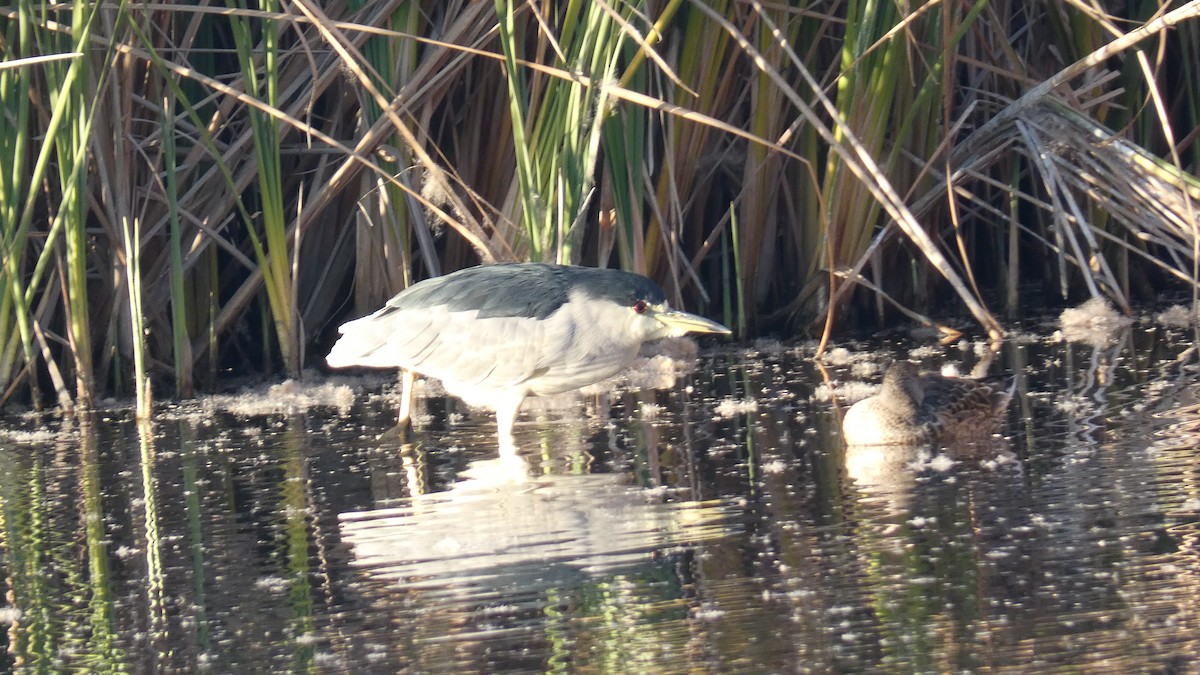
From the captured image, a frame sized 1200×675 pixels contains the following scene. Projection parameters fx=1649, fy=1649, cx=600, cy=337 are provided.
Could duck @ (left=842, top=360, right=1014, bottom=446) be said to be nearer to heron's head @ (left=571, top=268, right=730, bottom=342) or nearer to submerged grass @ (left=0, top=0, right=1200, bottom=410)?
heron's head @ (left=571, top=268, right=730, bottom=342)

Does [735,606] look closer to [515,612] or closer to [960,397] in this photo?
[515,612]

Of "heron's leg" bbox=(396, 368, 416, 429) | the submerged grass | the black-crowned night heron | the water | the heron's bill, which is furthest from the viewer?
the submerged grass

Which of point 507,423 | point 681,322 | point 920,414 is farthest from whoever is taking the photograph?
point 681,322

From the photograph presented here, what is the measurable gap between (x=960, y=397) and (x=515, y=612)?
2294 millimetres

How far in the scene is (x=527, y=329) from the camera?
5762mm

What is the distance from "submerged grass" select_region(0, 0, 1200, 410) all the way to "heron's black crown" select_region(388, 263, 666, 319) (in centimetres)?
68

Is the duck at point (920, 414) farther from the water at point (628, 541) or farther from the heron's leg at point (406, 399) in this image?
the heron's leg at point (406, 399)

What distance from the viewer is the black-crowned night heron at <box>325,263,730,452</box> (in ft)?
18.8

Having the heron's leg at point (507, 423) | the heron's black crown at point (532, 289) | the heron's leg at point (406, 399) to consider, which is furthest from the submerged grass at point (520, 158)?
the heron's leg at point (507, 423)

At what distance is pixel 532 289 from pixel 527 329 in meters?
0.15

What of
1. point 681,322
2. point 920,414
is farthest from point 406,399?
point 920,414

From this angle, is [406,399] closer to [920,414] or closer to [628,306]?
[628,306]

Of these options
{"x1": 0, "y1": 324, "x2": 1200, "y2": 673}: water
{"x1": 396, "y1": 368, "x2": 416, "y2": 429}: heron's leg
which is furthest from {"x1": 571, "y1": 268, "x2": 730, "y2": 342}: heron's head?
{"x1": 396, "y1": 368, "x2": 416, "y2": 429}: heron's leg

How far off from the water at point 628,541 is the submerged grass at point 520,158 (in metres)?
0.83
